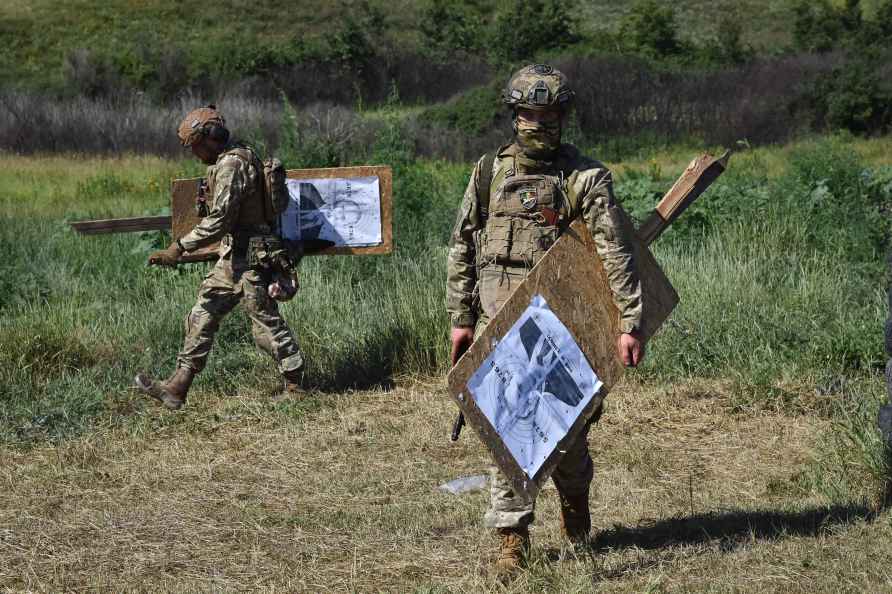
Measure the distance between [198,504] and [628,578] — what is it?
239cm

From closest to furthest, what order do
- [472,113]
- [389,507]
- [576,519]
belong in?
1. [576,519]
2. [389,507]
3. [472,113]

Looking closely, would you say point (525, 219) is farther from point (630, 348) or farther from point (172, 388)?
point (172, 388)

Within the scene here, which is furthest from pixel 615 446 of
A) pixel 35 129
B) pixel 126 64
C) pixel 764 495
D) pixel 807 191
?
pixel 126 64

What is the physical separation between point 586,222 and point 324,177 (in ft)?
12.2

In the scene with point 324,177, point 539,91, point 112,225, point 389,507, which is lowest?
point 389,507

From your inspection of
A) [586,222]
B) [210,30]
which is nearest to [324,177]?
[586,222]

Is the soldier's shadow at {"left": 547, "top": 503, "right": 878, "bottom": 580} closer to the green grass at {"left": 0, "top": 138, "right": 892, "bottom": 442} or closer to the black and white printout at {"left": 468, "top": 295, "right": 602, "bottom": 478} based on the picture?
the black and white printout at {"left": 468, "top": 295, "right": 602, "bottom": 478}

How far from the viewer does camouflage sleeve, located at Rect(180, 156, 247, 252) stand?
7.16 metres

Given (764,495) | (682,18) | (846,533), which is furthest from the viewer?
(682,18)

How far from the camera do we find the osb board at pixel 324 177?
25.4 feet

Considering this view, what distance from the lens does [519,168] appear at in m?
4.65

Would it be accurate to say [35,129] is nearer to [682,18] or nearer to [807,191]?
[807,191]

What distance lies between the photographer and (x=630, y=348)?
4.55 metres

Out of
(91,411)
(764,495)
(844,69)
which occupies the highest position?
(764,495)
